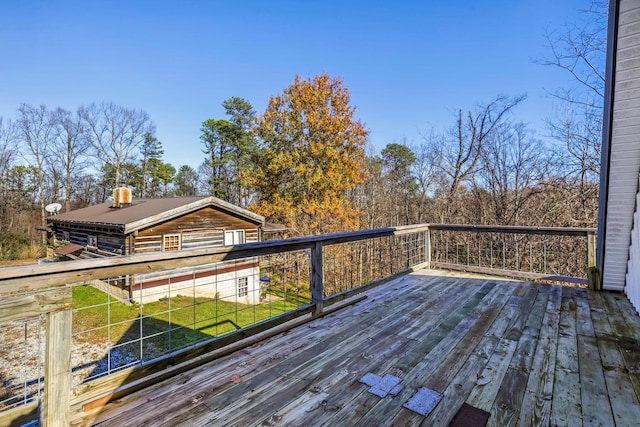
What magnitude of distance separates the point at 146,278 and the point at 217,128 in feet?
44.0

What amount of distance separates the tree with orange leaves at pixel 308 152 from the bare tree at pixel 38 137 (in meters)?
14.1

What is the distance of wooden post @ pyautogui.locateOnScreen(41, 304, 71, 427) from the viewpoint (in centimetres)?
118

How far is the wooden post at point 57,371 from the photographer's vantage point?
1184mm

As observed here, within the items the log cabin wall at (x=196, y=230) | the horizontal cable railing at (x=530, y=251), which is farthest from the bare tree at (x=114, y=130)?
the horizontal cable railing at (x=530, y=251)

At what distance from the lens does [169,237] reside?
29.8 feet

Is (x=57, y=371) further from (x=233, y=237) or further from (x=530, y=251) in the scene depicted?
(x=233, y=237)

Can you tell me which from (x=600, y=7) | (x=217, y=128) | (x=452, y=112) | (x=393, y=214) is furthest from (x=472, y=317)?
(x=217, y=128)

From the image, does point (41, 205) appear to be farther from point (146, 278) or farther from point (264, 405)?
point (264, 405)

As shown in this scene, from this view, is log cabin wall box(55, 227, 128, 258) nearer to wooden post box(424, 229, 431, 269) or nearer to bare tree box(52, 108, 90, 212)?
wooden post box(424, 229, 431, 269)

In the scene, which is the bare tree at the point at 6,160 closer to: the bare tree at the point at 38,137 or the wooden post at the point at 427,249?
the bare tree at the point at 38,137

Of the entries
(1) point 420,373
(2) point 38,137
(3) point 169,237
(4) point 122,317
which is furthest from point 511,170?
(2) point 38,137

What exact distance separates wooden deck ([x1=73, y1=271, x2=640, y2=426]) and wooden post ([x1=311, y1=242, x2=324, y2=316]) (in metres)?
0.14

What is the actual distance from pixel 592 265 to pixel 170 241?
9.94 metres

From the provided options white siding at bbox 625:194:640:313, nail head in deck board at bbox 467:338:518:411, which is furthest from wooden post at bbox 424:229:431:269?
nail head in deck board at bbox 467:338:518:411
